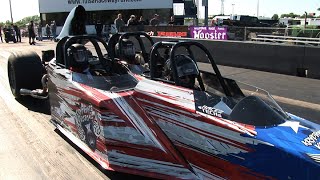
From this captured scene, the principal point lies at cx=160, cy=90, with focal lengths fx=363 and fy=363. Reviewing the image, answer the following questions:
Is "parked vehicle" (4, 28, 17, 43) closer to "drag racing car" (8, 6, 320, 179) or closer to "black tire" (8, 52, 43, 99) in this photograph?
"black tire" (8, 52, 43, 99)

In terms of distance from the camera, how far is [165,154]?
12.0 feet

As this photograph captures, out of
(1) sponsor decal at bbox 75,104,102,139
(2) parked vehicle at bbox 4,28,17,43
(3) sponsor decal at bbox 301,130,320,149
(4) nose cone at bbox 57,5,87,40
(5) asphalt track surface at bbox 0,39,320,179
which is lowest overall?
(5) asphalt track surface at bbox 0,39,320,179

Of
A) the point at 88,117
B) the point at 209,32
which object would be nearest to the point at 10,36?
the point at 209,32

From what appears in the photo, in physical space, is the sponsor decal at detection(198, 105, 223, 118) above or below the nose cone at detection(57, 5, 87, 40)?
below

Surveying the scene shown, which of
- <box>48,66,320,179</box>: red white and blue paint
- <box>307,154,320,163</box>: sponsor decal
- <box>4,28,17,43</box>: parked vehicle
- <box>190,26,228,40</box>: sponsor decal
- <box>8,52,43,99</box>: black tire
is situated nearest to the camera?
<box>307,154,320,163</box>: sponsor decal

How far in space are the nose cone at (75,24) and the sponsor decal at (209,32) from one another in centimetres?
753

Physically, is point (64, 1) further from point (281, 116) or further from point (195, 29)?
point (281, 116)

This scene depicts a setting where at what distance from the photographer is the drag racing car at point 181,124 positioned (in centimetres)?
287

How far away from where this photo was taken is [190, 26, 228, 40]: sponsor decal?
13476mm

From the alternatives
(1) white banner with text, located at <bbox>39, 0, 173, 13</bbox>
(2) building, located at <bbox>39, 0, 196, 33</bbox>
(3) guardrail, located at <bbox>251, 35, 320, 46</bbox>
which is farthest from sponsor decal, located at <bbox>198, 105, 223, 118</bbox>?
(1) white banner with text, located at <bbox>39, 0, 173, 13</bbox>

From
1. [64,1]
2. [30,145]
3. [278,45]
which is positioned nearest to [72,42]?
[30,145]

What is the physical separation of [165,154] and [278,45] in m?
7.54

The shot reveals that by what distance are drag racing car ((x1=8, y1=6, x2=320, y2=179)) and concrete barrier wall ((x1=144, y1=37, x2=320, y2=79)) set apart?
5.96 meters

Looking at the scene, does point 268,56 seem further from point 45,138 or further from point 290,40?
point 45,138
